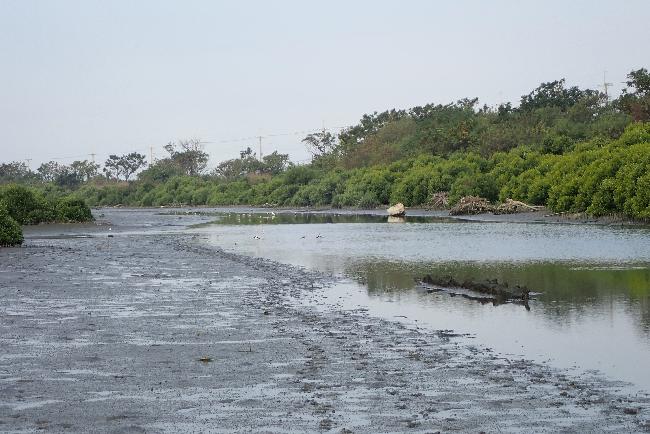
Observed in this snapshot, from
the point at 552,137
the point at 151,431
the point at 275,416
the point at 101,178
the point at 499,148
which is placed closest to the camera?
the point at 151,431

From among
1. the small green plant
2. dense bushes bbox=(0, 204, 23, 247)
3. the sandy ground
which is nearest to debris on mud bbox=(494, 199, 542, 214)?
the small green plant

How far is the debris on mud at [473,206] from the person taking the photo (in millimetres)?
63969

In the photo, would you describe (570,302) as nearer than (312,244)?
Yes

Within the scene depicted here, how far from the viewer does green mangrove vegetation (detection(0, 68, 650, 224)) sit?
171ft

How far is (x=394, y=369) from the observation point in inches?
442

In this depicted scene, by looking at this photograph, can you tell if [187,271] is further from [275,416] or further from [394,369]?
[275,416]

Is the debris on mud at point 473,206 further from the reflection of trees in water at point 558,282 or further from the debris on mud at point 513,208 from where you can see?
the reflection of trees in water at point 558,282

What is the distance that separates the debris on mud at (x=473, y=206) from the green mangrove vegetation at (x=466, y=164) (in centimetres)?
260

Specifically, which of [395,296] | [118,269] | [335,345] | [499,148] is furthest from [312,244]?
[499,148]

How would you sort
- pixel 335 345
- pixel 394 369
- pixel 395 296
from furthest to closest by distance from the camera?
1. pixel 395 296
2. pixel 335 345
3. pixel 394 369

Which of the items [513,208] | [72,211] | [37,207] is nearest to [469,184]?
[513,208]

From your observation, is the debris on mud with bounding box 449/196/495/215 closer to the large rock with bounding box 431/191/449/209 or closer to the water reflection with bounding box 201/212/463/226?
the water reflection with bounding box 201/212/463/226

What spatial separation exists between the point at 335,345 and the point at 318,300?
5.77 meters

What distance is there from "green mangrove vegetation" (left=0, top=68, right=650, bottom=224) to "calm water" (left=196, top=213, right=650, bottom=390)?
6774mm
